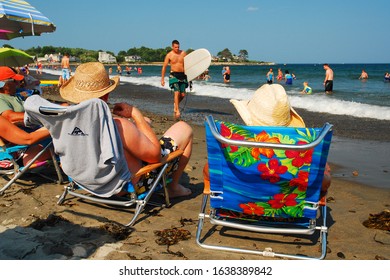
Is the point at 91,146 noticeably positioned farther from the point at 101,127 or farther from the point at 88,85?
the point at 88,85

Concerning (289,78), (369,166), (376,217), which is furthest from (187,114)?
(289,78)

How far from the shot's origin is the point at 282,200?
8.41ft

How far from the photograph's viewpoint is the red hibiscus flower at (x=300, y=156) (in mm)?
2416

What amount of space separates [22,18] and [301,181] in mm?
5123

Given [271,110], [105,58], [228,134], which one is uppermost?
[271,110]

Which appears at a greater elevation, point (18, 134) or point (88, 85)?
point (88, 85)

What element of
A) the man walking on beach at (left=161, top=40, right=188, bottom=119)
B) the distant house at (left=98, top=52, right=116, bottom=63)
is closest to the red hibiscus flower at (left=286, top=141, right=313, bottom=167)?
the man walking on beach at (left=161, top=40, right=188, bottom=119)

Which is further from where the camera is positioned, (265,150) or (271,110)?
(271,110)

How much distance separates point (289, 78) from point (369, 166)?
2104 centimetres

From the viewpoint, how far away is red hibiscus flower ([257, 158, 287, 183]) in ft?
8.05

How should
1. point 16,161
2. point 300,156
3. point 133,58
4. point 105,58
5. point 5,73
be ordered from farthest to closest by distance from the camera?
point 133,58, point 105,58, point 5,73, point 16,161, point 300,156

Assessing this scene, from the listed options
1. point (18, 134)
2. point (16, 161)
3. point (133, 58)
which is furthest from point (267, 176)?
point (133, 58)

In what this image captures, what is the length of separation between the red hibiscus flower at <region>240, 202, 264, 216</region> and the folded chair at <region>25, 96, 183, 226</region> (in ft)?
2.67
